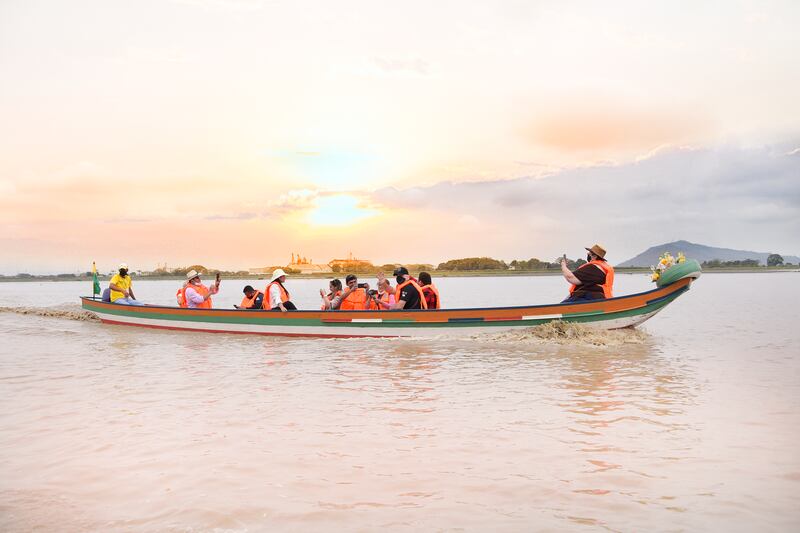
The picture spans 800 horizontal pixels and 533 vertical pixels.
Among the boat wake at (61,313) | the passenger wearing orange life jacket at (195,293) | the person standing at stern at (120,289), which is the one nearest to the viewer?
the passenger wearing orange life jacket at (195,293)

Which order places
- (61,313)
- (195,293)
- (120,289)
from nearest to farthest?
1. (195,293)
2. (120,289)
3. (61,313)

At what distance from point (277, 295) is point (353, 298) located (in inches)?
95.9

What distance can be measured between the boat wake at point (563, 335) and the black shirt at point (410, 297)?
6.50ft

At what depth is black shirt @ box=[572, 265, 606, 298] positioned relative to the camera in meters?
15.2

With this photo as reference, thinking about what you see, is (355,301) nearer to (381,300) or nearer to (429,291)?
(381,300)

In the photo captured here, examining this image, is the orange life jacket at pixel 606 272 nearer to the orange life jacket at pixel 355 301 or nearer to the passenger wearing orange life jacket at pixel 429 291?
the passenger wearing orange life jacket at pixel 429 291

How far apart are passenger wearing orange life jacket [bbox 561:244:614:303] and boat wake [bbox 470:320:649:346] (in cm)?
85

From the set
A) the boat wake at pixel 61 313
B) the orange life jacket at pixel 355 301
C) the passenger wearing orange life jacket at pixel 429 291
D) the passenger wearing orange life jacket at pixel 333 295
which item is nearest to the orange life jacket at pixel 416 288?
the passenger wearing orange life jacket at pixel 429 291

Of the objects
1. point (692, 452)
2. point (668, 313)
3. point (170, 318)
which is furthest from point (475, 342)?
point (668, 313)

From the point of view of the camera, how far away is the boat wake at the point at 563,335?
15.1 metres

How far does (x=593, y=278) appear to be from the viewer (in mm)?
15227

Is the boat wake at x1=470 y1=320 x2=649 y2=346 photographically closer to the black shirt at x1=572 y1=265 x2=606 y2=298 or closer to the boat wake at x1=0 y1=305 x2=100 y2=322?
the black shirt at x1=572 y1=265 x2=606 y2=298

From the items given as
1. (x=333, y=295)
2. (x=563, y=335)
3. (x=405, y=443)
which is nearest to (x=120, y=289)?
(x=333, y=295)

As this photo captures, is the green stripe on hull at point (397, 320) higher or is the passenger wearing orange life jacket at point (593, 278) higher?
the passenger wearing orange life jacket at point (593, 278)
